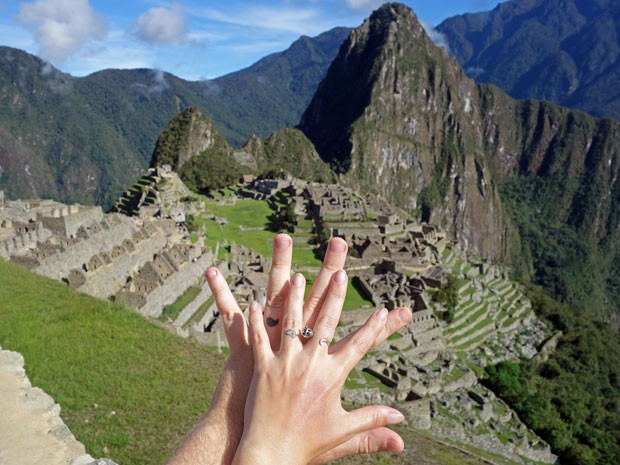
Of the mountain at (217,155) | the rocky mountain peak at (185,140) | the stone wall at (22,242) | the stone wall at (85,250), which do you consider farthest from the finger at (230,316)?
the rocky mountain peak at (185,140)

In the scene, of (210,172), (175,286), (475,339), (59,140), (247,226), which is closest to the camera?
(175,286)

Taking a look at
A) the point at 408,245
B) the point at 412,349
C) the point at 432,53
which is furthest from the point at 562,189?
the point at 412,349

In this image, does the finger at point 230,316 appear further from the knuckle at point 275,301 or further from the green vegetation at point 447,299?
the green vegetation at point 447,299

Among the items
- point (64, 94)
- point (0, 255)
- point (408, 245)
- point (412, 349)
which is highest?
point (64, 94)

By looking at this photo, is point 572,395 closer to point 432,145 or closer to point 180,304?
point 180,304

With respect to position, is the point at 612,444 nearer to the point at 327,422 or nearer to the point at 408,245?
the point at 408,245

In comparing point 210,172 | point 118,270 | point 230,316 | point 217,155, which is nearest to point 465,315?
point 118,270
